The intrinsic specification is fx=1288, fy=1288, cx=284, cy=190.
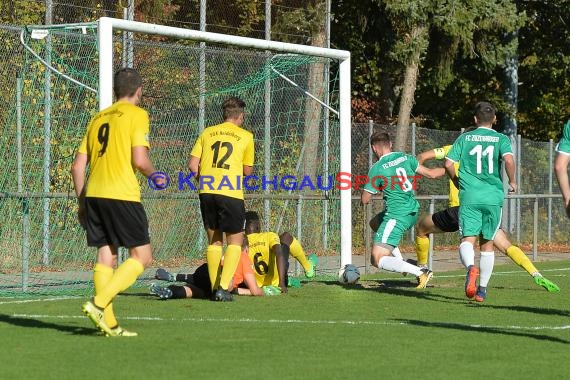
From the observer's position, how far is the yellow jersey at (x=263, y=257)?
13.9m

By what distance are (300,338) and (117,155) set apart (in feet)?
6.33

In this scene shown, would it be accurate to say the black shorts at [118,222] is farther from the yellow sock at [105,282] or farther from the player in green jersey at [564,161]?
the player in green jersey at [564,161]

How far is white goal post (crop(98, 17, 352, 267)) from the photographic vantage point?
13414mm

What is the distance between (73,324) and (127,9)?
8658 millimetres

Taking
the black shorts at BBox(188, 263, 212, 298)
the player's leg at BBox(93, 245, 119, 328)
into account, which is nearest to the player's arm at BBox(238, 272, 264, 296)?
the black shorts at BBox(188, 263, 212, 298)

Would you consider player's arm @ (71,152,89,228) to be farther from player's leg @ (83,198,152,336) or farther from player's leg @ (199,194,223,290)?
player's leg @ (199,194,223,290)

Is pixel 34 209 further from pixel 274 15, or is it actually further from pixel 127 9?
pixel 274 15

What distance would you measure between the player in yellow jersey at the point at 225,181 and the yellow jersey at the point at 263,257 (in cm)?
97

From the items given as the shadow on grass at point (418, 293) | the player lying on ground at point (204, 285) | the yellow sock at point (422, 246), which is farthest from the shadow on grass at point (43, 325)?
the yellow sock at point (422, 246)

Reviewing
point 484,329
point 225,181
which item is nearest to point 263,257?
point 225,181

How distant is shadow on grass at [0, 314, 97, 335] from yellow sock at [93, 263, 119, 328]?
0.80 feet

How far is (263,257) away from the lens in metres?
13.9

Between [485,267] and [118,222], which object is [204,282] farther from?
[118,222]

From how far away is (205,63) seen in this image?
1770 centimetres
